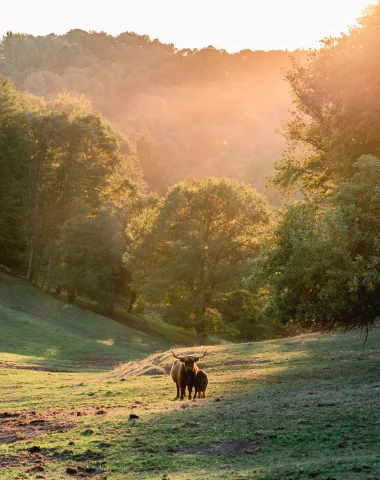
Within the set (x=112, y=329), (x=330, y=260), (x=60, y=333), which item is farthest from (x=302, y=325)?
(x=112, y=329)

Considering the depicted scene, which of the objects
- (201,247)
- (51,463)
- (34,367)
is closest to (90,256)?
(201,247)

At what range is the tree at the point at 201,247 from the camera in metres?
63.0

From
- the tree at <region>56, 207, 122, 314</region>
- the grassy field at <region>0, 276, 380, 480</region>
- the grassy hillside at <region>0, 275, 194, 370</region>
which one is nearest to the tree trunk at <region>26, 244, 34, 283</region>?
the grassy hillside at <region>0, 275, 194, 370</region>

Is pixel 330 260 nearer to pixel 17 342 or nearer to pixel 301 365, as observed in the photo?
pixel 301 365

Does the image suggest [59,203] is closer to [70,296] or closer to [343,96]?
→ [70,296]

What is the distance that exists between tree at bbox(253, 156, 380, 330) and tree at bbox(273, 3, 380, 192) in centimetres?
554

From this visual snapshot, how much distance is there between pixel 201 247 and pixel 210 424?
151ft

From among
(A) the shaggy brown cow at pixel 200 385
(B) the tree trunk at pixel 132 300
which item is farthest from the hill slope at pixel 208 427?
(B) the tree trunk at pixel 132 300

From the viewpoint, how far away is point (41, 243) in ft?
252

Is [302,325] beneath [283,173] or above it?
beneath

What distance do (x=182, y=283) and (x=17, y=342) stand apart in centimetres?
1938

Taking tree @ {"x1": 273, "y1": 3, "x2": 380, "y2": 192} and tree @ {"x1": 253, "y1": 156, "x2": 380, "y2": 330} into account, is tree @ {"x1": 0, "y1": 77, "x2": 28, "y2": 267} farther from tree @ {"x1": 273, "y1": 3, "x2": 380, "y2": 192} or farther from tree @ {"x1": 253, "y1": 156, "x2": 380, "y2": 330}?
tree @ {"x1": 253, "y1": 156, "x2": 380, "y2": 330}

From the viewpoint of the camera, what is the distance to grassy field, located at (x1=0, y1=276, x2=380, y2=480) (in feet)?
41.0

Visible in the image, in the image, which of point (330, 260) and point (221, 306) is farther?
point (221, 306)
